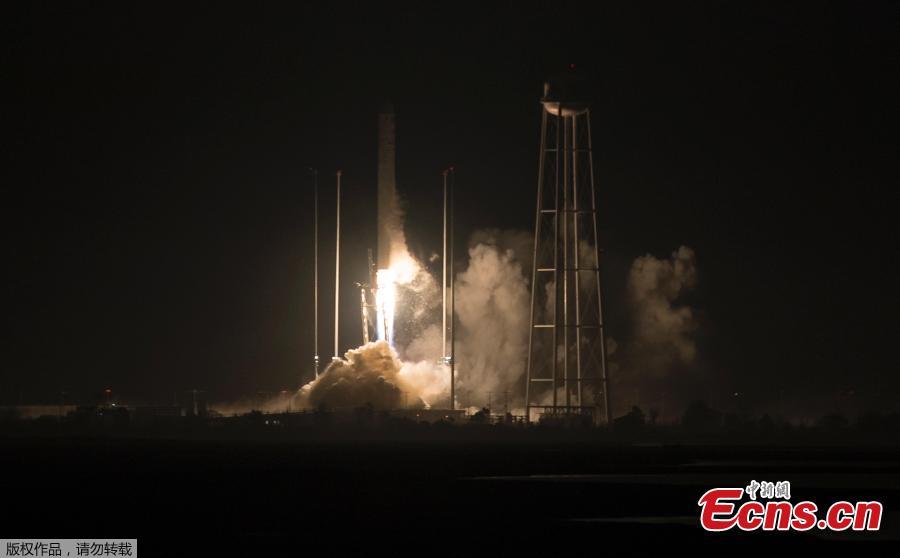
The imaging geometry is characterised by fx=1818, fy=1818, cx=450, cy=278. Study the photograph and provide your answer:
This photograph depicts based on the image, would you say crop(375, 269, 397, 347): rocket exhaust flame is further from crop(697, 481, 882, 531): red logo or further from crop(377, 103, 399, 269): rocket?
crop(697, 481, 882, 531): red logo

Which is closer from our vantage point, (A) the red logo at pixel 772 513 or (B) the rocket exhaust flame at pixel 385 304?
(A) the red logo at pixel 772 513

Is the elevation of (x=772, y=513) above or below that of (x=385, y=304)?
below

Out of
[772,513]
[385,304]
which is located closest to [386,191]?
[385,304]

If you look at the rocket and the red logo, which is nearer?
the red logo

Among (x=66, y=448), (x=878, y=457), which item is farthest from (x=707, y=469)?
(x=66, y=448)

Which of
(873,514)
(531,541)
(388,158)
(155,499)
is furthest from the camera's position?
(388,158)

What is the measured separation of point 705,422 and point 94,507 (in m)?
76.2

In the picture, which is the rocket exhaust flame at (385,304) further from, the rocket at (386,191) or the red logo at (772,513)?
the red logo at (772,513)

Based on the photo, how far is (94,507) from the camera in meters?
57.3

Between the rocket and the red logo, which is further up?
the rocket

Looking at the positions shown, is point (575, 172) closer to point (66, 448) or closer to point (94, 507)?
point (66, 448)

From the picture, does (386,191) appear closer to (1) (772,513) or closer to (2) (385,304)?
(2) (385,304)

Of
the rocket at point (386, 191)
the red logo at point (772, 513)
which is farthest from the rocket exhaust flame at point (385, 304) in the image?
the red logo at point (772, 513)

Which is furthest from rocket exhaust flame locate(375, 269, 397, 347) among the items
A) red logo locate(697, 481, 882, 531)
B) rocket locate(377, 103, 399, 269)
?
red logo locate(697, 481, 882, 531)
